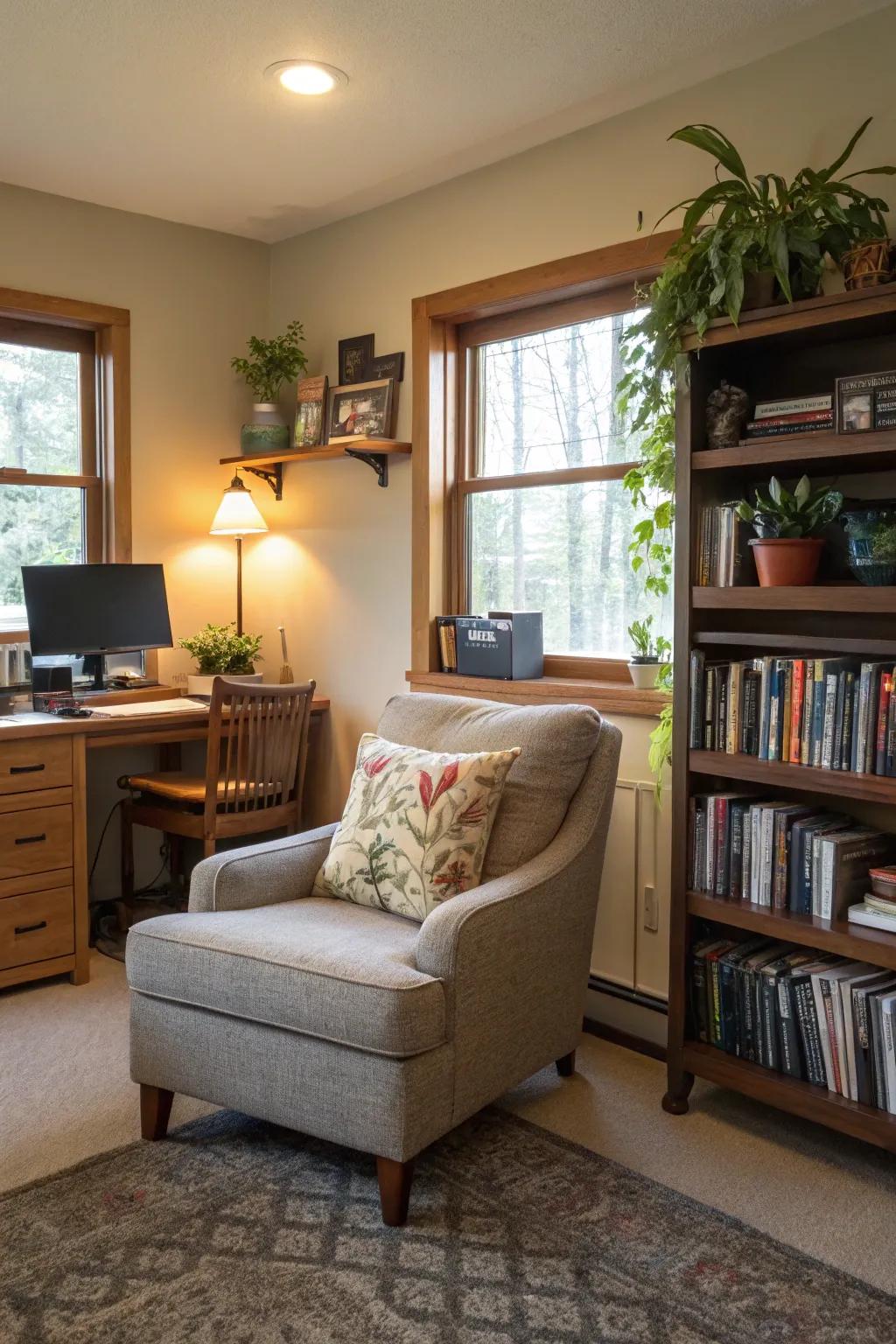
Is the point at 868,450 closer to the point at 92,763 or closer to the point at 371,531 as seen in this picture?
the point at 371,531

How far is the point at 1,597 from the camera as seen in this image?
12.2 ft

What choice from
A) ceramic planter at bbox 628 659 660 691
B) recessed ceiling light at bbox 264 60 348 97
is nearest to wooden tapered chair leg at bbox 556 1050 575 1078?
ceramic planter at bbox 628 659 660 691

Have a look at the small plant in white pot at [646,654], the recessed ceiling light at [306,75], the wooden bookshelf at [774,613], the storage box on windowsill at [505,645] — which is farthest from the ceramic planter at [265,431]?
the wooden bookshelf at [774,613]

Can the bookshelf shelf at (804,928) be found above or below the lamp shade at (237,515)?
below

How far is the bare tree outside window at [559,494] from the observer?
3145 mm

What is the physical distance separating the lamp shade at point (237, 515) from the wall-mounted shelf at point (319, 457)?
131 millimetres

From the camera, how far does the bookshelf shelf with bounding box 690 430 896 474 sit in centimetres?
214

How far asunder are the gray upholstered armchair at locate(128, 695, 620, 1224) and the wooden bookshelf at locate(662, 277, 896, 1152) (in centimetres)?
24

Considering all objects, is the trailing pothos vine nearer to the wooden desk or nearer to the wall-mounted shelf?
the wall-mounted shelf

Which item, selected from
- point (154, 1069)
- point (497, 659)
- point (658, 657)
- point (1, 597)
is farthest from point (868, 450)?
point (1, 597)

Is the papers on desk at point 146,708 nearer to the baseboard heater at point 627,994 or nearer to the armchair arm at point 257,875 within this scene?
the armchair arm at point 257,875

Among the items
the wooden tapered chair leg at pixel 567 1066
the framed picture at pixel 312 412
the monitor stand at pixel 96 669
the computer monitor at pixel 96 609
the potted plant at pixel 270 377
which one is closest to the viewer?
the wooden tapered chair leg at pixel 567 1066

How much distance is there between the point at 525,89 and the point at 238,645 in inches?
80.4

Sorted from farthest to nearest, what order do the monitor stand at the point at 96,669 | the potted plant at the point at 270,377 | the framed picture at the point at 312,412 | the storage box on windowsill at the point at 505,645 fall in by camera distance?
the potted plant at the point at 270,377, the framed picture at the point at 312,412, the monitor stand at the point at 96,669, the storage box on windowsill at the point at 505,645
